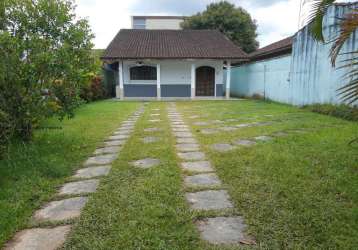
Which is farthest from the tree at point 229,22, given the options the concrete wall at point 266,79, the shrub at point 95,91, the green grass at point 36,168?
the green grass at point 36,168

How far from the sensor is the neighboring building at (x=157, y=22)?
3078cm

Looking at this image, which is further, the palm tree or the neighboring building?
the neighboring building

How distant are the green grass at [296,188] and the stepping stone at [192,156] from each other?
16 cm

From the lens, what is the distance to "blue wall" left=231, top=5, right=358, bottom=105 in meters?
8.13

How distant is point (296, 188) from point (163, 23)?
101 feet

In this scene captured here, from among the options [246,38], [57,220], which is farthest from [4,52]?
[246,38]

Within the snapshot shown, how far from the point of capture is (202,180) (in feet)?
10.4

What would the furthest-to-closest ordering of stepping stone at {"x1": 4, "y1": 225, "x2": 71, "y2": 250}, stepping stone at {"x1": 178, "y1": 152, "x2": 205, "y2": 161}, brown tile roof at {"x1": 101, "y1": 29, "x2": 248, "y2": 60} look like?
brown tile roof at {"x1": 101, "y1": 29, "x2": 248, "y2": 60} → stepping stone at {"x1": 178, "y1": 152, "x2": 205, "y2": 161} → stepping stone at {"x1": 4, "y1": 225, "x2": 71, "y2": 250}

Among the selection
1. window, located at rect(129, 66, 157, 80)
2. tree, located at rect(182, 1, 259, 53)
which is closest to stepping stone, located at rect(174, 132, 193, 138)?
window, located at rect(129, 66, 157, 80)

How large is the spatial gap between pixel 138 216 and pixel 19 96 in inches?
110

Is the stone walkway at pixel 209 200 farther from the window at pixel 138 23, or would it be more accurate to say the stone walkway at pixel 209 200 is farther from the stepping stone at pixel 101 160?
the window at pixel 138 23

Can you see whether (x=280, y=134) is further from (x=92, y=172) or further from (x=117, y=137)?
(x=92, y=172)

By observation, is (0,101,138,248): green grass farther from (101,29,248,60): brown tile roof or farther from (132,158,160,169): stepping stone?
(101,29,248,60): brown tile roof

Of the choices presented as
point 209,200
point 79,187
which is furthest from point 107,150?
point 209,200
